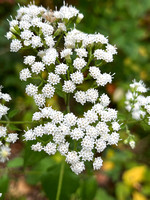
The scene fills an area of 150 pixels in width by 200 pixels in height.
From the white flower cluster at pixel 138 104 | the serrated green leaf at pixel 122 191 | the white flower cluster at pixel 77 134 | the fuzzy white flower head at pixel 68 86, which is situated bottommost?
the white flower cluster at pixel 77 134

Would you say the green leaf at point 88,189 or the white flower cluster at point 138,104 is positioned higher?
the white flower cluster at point 138,104

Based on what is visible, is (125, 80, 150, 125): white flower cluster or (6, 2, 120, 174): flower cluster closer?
(6, 2, 120, 174): flower cluster

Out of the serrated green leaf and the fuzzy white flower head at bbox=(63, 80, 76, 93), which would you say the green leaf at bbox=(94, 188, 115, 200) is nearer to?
the serrated green leaf

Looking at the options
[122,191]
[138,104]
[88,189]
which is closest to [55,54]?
[138,104]

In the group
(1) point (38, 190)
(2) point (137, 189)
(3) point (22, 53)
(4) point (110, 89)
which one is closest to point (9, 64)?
(3) point (22, 53)

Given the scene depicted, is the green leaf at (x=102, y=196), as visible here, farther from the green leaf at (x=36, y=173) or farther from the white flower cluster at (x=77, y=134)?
the white flower cluster at (x=77, y=134)

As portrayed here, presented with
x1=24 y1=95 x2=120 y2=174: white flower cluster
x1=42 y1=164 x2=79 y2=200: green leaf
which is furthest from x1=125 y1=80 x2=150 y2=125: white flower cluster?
x1=42 y1=164 x2=79 y2=200: green leaf

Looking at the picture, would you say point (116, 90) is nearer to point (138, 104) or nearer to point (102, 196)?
point (102, 196)

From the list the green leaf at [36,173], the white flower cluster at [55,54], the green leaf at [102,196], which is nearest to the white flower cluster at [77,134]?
the white flower cluster at [55,54]

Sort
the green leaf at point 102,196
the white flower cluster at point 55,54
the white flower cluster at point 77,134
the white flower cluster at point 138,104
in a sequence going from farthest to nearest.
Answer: the green leaf at point 102,196 < the white flower cluster at point 138,104 < the white flower cluster at point 55,54 < the white flower cluster at point 77,134
